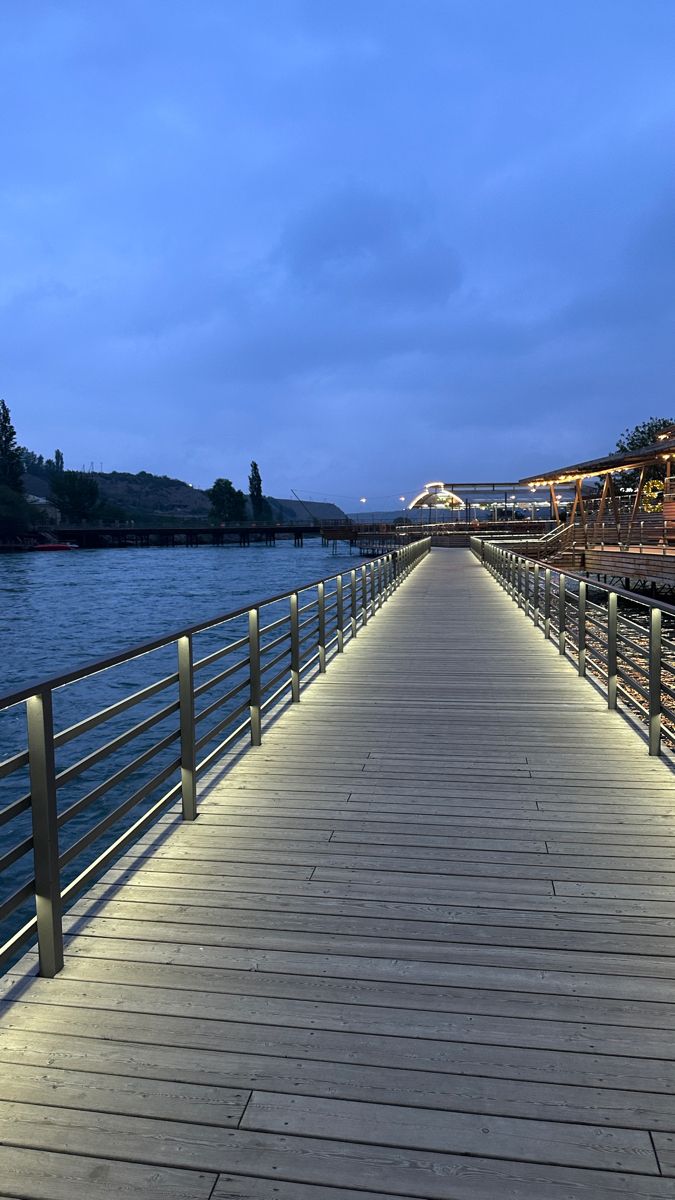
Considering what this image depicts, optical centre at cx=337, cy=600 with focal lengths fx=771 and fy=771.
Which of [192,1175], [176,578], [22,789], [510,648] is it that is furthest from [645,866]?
[176,578]

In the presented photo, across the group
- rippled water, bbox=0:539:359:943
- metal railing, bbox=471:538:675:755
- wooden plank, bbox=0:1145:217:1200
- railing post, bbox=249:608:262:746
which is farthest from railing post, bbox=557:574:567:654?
wooden plank, bbox=0:1145:217:1200

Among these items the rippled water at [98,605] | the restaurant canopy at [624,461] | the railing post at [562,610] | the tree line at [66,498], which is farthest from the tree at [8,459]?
the railing post at [562,610]

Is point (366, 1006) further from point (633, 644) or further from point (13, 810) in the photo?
point (633, 644)

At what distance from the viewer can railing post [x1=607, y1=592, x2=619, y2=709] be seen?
19.8 ft

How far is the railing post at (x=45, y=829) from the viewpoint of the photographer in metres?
2.46

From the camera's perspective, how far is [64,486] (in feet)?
396

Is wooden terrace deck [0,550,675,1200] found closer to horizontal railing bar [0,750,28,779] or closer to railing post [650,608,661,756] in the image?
→ railing post [650,608,661,756]

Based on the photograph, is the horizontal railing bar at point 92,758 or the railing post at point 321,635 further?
the railing post at point 321,635

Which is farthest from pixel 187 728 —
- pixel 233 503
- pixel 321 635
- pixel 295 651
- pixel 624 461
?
pixel 233 503

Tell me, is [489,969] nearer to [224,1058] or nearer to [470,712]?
[224,1058]

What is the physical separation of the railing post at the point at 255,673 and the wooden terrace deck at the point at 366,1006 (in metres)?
0.83

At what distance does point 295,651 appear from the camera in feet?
22.1

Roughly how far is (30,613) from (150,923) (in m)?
28.3

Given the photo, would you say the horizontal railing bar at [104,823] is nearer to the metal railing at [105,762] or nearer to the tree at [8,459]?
the metal railing at [105,762]
